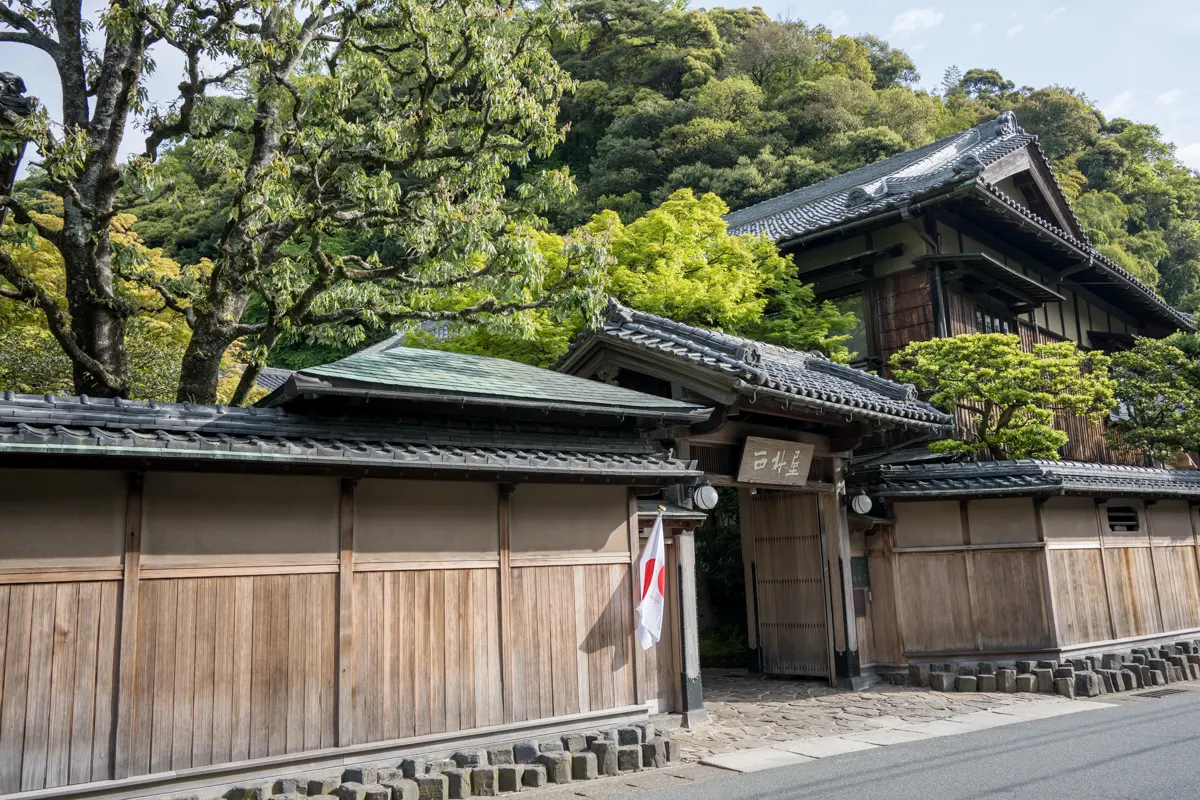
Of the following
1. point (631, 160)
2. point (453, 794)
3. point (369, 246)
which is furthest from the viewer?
point (631, 160)

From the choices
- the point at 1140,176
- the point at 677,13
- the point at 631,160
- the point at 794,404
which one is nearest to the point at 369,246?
the point at 631,160

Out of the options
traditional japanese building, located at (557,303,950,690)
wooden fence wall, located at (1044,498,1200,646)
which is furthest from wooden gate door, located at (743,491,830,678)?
wooden fence wall, located at (1044,498,1200,646)

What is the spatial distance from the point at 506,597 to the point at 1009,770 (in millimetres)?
Result: 5700

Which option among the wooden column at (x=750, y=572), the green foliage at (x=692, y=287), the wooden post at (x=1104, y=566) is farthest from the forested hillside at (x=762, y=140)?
the wooden post at (x=1104, y=566)

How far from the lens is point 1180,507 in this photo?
19.8 m

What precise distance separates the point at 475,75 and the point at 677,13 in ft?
140

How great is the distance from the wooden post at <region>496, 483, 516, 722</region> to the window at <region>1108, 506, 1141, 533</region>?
1391 centimetres

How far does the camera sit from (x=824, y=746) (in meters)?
10.9

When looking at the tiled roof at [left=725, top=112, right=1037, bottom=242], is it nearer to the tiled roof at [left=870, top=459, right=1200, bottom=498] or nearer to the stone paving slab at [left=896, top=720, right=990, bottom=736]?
the tiled roof at [left=870, top=459, right=1200, bottom=498]

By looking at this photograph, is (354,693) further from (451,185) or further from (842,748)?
(451,185)

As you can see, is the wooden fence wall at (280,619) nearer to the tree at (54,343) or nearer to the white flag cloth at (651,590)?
the white flag cloth at (651,590)

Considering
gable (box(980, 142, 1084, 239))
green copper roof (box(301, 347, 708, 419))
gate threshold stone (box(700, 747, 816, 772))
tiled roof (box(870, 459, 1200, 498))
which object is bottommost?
gate threshold stone (box(700, 747, 816, 772))

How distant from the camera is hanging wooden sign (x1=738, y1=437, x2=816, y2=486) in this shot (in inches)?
552

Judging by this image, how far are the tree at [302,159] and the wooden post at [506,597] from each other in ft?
11.0
